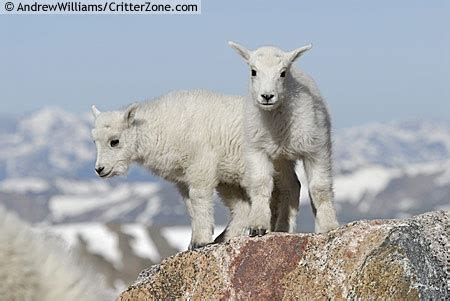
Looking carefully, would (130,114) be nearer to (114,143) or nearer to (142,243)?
(114,143)

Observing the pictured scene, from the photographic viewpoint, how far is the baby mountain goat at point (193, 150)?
1041 cm

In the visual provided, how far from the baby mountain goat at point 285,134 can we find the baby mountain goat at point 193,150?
1080mm

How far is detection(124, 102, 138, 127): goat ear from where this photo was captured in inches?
424

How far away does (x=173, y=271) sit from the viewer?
269 inches

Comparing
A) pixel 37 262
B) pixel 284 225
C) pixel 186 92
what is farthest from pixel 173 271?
pixel 186 92

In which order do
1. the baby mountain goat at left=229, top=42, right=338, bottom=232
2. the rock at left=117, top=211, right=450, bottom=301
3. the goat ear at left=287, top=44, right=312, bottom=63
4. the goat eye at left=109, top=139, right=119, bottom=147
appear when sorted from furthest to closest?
1. the goat eye at left=109, top=139, right=119, bottom=147
2. the goat ear at left=287, top=44, right=312, bottom=63
3. the baby mountain goat at left=229, top=42, right=338, bottom=232
4. the rock at left=117, top=211, right=450, bottom=301

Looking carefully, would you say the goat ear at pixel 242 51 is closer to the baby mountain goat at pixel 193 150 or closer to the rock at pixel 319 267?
the baby mountain goat at pixel 193 150

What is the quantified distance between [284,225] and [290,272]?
386 cm

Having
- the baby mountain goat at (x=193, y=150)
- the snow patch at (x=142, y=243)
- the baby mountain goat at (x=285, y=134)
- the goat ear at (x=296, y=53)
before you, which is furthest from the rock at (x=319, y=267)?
the snow patch at (x=142, y=243)

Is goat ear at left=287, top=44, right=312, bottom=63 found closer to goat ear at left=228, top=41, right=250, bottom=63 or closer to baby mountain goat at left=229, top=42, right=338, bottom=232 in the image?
baby mountain goat at left=229, top=42, right=338, bottom=232

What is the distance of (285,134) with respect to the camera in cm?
894

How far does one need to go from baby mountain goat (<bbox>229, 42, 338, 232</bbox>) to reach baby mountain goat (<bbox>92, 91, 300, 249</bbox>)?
3.54 ft

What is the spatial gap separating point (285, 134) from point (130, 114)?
251 centimetres

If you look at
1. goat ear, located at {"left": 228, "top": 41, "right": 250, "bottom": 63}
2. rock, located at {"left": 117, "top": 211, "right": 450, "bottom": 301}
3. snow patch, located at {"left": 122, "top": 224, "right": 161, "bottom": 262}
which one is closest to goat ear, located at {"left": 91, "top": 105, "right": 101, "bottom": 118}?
goat ear, located at {"left": 228, "top": 41, "right": 250, "bottom": 63}
